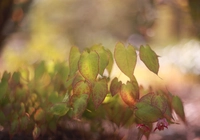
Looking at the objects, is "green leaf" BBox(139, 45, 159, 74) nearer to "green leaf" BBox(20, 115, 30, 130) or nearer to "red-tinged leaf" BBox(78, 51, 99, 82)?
"red-tinged leaf" BBox(78, 51, 99, 82)

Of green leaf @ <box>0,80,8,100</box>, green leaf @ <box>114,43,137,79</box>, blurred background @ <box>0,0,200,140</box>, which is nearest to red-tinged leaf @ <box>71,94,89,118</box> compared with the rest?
green leaf @ <box>114,43,137,79</box>

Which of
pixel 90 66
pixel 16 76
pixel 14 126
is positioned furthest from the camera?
pixel 16 76

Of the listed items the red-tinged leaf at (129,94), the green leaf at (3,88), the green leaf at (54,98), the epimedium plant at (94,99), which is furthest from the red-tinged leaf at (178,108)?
the green leaf at (3,88)

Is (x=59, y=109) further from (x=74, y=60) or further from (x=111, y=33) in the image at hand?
(x=111, y=33)

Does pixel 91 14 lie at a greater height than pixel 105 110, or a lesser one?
greater

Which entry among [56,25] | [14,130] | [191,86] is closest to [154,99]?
[14,130]

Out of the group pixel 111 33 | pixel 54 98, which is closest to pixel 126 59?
pixel 54 98

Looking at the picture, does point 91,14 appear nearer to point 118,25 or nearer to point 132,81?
point 118,25

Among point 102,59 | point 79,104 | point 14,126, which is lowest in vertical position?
point 14,126
